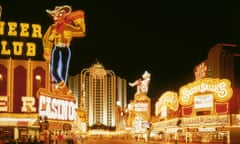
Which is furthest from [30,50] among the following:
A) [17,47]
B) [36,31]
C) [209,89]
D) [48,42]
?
[209,89]

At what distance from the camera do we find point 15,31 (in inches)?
1934

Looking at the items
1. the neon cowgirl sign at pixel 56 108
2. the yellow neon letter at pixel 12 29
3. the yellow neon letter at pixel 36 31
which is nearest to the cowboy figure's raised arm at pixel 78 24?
the yellow neon letter at pixel 36 31

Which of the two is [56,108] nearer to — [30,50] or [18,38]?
[30,50]

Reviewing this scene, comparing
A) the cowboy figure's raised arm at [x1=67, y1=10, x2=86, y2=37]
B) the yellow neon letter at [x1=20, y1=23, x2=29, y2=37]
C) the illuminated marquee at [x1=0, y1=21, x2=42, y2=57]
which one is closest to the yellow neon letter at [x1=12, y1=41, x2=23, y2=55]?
the illuminated marquee at [x1=0, y1=21, x2=42, y2=57]

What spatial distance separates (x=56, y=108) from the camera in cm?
4222

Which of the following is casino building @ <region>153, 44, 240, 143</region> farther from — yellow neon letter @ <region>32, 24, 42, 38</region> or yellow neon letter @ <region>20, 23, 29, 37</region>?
yellow neon letter @ <region>20, 23, 29, 37</region>

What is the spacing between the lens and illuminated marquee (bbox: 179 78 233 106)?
2160 inches

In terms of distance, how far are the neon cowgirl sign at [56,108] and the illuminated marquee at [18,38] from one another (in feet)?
26.7

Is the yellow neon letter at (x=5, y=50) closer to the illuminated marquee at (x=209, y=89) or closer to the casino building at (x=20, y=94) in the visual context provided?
the casino building at (x=20, y=94)

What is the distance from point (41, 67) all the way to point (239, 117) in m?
23.5

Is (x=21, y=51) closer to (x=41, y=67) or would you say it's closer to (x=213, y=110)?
(x=41, y=67)

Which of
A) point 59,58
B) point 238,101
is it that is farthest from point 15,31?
point 238,101

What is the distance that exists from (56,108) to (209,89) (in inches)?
893

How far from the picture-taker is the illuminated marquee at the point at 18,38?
159 feet
